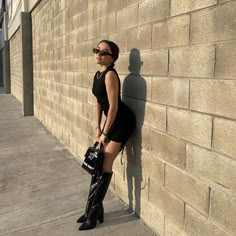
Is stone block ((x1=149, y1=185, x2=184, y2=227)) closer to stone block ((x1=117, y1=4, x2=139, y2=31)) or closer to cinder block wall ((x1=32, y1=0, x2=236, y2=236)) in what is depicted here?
cinder block wall ((x1=32, y1=0, x2=236, y2=236))

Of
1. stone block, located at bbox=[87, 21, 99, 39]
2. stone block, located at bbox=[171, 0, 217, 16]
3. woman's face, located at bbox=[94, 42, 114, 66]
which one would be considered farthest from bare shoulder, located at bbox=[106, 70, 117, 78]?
stone block, located at bbox=[87, 21, 99, 39]

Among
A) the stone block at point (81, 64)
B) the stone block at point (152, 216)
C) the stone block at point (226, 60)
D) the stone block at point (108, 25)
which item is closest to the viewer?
the stone block at point (226, 60)

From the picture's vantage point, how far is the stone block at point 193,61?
2422mm

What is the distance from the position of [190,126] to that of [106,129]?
977mm

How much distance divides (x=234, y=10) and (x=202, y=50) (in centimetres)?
39

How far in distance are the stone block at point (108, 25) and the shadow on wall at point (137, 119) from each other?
2.37 ft

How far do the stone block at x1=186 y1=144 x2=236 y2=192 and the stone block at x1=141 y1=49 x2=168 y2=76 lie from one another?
79cm

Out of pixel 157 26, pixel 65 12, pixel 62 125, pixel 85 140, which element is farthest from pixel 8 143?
pixel 157 26

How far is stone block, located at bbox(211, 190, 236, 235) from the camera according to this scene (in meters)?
2.28

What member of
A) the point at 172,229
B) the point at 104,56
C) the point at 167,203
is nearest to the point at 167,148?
the point at 167,203

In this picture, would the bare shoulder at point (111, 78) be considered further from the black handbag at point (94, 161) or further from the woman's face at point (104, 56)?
the black handbag at point (94, 161)

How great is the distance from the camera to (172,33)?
2.88 meters

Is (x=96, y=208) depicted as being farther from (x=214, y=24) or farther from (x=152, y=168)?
(x=214, y=24)

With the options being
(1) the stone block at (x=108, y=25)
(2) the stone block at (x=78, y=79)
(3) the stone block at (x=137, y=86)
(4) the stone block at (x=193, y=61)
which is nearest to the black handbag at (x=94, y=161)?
(3) the stone block at (x=137, y=86)
